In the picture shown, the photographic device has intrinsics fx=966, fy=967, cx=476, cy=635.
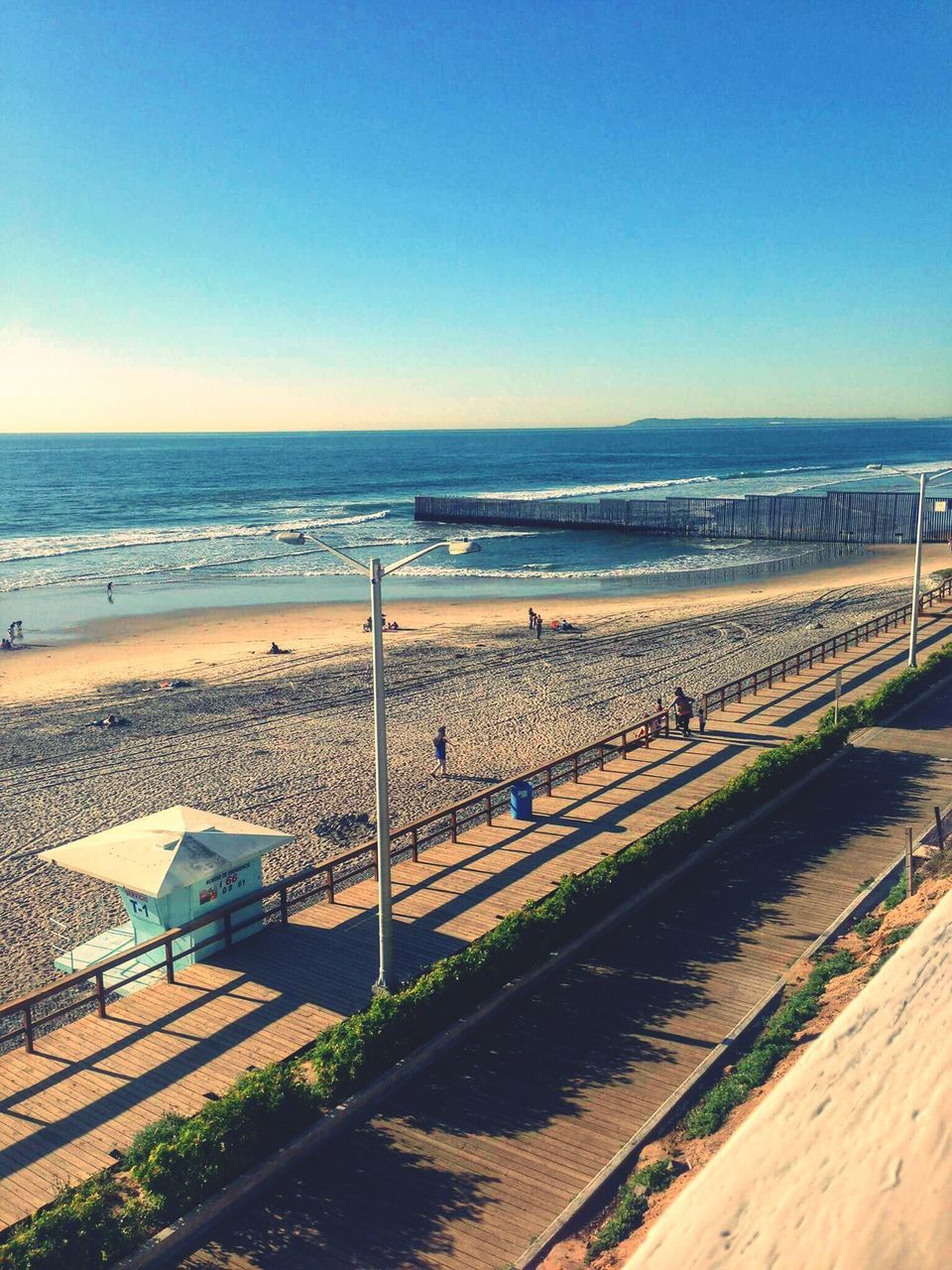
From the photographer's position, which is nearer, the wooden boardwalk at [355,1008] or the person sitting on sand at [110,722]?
the wooden boardwalk at [355,1008]

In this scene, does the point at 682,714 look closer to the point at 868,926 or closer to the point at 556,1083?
the point at 868,926

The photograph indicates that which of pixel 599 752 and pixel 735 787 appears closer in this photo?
pixel 735 787

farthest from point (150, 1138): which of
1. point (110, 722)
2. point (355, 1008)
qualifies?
point (110, 722)

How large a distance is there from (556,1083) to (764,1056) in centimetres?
231

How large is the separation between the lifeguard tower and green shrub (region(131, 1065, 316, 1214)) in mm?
4045

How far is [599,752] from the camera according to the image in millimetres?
22109

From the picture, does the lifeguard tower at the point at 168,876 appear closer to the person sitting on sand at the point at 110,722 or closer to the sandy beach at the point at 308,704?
the sandy beach at the point at 308,704

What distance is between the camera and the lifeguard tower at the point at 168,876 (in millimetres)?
13367

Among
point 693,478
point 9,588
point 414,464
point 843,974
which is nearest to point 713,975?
point 843,974

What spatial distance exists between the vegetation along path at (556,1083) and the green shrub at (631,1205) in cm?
58

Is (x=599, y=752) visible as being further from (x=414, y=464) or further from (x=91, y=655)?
(x=414, y=464)

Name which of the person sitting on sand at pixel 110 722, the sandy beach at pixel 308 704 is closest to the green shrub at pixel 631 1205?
the sandy beach at pixel 308 704

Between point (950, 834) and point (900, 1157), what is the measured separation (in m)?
12.4

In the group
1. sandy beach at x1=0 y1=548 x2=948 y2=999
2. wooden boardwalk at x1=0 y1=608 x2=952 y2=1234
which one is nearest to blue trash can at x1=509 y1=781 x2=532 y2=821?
wooden boardwalk at x1=0 y1=608 x2=952 y2=1234
